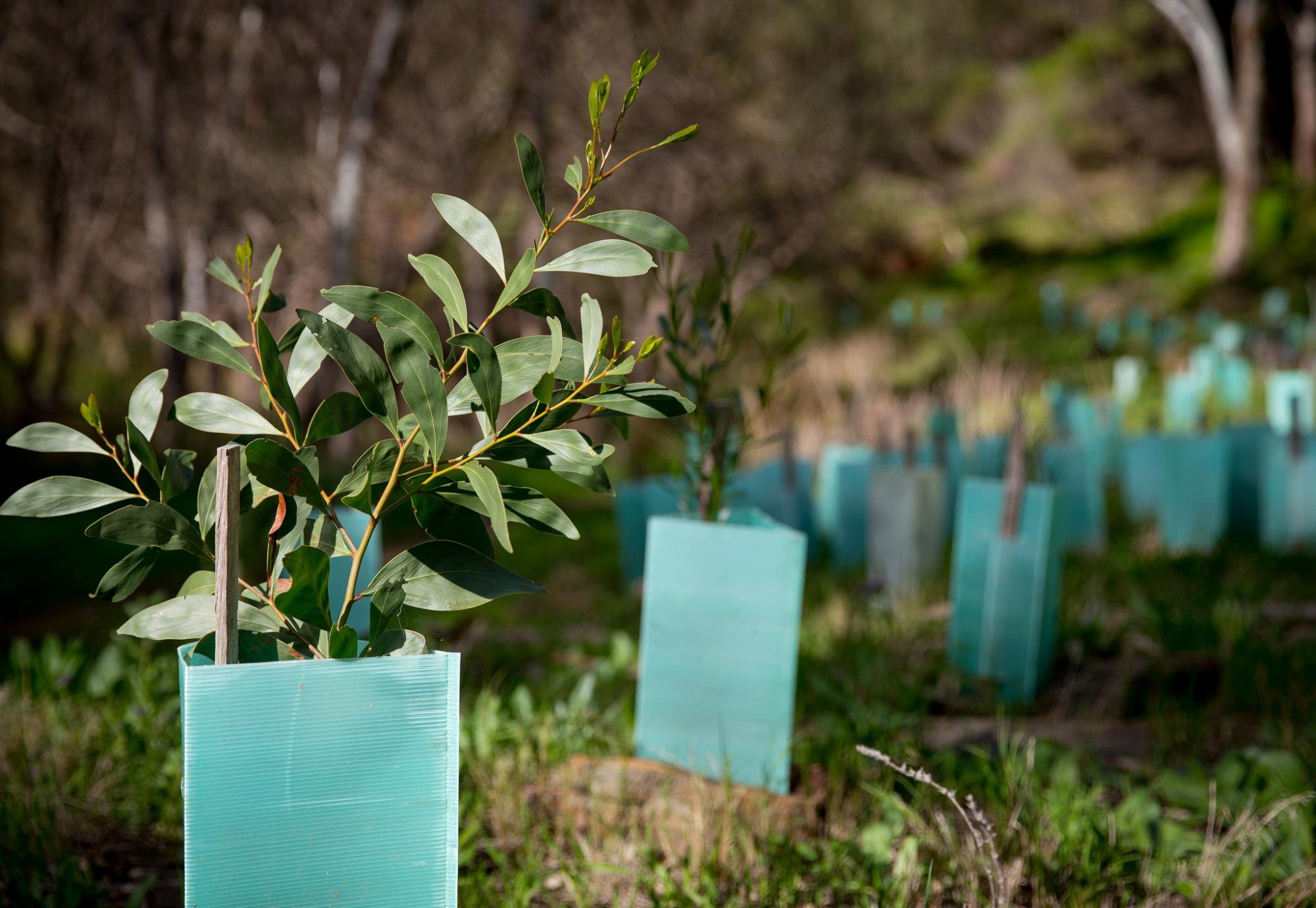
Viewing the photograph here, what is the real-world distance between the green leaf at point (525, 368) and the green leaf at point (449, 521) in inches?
4.4

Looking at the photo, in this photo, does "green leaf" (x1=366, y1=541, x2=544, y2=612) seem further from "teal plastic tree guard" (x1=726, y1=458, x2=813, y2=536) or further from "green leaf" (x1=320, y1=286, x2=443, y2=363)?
"teal plastic tree guard" (x1=726, y1=458, x2=813, y2=536)

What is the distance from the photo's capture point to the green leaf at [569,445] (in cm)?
103

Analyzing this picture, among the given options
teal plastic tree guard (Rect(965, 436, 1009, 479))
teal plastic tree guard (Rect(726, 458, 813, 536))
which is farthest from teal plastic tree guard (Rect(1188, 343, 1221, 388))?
teal plastic tree guard (Rect(726, 458, 813, 536))

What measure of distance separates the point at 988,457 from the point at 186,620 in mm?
3619

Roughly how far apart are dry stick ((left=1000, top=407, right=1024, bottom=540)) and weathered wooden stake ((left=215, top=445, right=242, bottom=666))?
208cm

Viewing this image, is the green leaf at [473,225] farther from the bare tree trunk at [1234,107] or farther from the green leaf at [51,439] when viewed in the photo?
the bare tree trunk at [1234,107]

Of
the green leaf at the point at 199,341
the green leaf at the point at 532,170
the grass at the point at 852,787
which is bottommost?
the grass at the point at 852,787

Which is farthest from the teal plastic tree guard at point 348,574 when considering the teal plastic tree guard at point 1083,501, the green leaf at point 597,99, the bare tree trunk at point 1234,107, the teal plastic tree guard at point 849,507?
the bare tree trunk at point 1234,107

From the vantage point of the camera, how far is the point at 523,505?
1.12 m

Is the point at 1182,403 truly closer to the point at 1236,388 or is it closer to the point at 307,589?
the point at 1236,388

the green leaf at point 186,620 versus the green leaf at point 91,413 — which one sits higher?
the green leaf at point 91,413

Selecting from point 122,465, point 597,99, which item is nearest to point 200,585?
point 122,465

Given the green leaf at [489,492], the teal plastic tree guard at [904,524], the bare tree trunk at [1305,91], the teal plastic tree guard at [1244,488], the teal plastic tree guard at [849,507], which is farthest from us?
the bare tree trunk at [1305,91]

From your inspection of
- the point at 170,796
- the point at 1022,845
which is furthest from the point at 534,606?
the point at 1022,845
